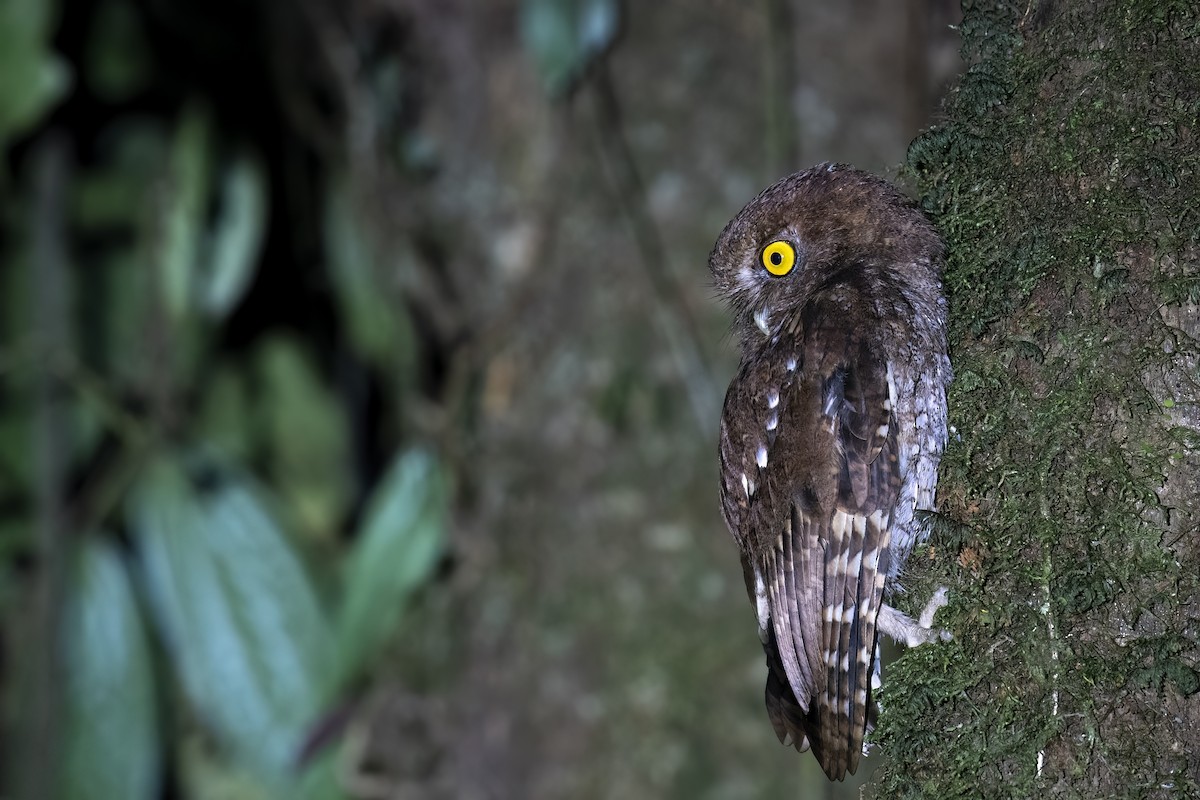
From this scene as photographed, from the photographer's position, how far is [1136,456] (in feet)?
3.59

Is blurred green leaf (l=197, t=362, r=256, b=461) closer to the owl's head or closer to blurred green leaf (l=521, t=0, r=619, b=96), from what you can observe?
blurred green leaf (l=521, t=0, r=619, b=96)

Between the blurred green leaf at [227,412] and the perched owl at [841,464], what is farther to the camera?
the blurred green leaf at [227,412]

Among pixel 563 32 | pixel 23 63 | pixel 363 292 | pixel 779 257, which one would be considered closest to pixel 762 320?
pixel 779 257

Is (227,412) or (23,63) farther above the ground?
(23,63)

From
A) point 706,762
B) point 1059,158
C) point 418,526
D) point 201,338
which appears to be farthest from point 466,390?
point 1059,158

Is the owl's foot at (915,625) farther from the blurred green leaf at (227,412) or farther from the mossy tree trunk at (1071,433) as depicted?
the blurred green leaf at (227,412)

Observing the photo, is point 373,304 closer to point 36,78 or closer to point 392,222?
point 392,222

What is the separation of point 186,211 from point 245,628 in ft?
3.99

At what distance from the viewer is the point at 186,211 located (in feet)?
10.1

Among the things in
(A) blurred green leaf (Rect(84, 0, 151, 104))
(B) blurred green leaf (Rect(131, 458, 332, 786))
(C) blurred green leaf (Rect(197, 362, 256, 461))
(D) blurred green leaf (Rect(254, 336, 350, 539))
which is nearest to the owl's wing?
(B) blurred green leaf (Rect(131, 458, 332, 786))

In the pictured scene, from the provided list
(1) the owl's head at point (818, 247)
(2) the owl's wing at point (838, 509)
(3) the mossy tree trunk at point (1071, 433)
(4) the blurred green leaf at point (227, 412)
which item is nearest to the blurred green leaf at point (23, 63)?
(4) the blurred green leaf at point (227, 412)

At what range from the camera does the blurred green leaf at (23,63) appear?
271 cm

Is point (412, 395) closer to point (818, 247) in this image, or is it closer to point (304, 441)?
point (304, 441)

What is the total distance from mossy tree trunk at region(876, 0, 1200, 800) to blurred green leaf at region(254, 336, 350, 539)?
2543 mm
